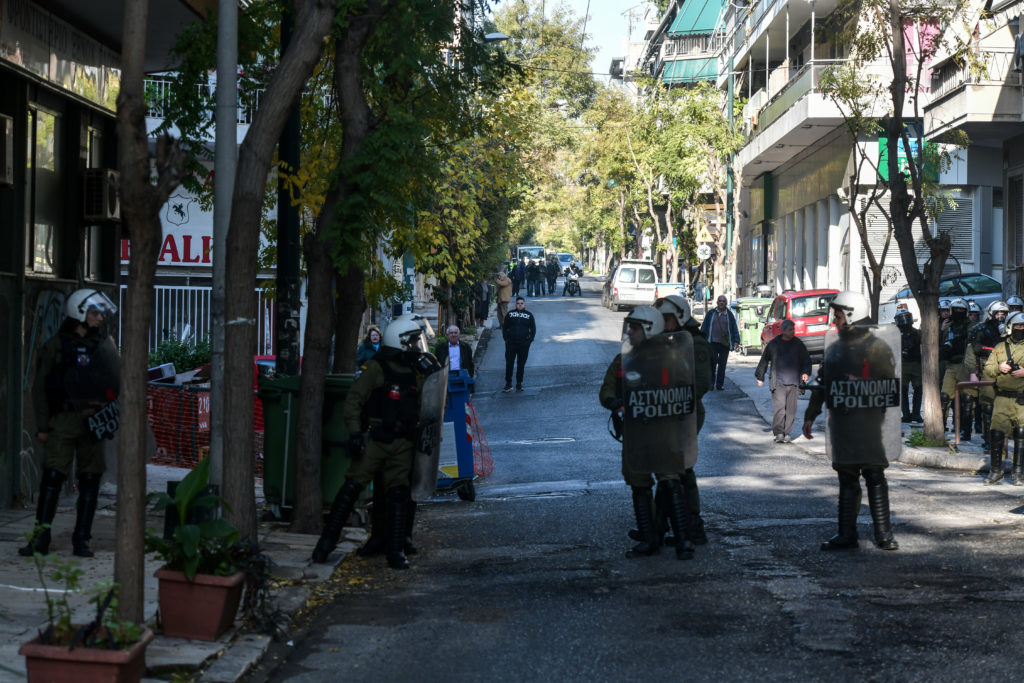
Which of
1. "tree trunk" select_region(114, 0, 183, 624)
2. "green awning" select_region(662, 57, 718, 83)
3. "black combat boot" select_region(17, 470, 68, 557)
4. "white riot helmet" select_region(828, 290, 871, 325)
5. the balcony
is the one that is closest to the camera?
"tree trunk" select_region(114, 0, 183, 624)

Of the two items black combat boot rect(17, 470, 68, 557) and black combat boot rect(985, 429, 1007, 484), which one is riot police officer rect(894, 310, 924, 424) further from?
black combat boot rect(17, 470, 68, 557)

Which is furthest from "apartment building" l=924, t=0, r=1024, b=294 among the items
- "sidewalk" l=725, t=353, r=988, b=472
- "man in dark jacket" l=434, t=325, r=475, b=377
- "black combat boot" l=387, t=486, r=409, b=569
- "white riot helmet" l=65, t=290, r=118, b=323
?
"white riot helmet" l=65, t=290, r=118, b=323

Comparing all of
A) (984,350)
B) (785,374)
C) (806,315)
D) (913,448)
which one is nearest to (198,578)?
(984,350)

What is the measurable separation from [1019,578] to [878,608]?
4.05 feet

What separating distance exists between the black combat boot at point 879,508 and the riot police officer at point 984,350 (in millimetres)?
5777

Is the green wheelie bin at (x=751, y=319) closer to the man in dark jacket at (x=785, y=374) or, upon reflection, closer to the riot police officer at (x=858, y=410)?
the man in dark jacket at (x=785, y=374)

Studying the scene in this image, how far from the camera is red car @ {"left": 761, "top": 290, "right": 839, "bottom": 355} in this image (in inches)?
1137

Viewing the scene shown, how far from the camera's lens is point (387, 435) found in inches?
356

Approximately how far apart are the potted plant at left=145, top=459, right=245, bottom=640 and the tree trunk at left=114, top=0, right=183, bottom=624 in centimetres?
74

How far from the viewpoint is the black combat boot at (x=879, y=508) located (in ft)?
30.1

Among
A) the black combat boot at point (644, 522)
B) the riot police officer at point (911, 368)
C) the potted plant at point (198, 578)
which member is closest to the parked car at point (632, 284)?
the riot police officer at point (911, 368)

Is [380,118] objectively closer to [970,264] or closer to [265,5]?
[265,5]

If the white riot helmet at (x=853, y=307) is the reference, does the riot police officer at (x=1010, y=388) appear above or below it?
below

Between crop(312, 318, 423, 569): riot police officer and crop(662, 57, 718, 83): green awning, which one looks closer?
crop(312, 318, 423, 569): riot police officer
